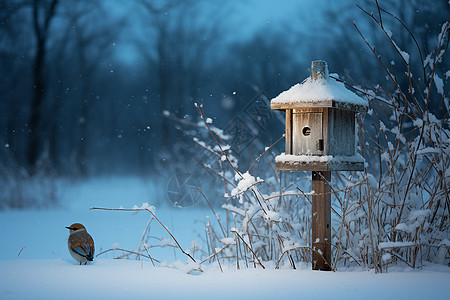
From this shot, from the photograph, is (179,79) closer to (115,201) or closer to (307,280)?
(115,201)

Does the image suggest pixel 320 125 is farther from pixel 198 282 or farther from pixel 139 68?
pixel 139 68

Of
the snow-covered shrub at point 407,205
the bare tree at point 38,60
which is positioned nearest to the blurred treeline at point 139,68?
the bare tree at point 38,60

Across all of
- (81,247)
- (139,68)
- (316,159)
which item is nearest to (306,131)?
(316,159)

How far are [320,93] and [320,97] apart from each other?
5cm

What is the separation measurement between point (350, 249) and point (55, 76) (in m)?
16.1

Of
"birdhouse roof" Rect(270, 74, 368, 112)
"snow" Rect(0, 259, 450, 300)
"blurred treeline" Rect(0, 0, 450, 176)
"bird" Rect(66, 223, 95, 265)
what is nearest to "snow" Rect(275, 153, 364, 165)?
"birdhouse roof" Rect(270, 74, 368, 112)

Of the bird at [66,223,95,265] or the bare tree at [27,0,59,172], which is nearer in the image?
the bird at [66,223,95,265]

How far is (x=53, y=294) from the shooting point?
2.64 meters

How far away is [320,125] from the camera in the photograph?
325cm

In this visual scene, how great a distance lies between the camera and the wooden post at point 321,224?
3.22 metres

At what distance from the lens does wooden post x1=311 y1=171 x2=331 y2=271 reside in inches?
127

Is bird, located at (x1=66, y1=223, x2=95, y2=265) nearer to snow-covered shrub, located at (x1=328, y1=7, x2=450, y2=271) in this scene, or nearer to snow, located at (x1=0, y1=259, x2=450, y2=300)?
snow, located at (x1=0, y1=259, x2=450, y2=300)

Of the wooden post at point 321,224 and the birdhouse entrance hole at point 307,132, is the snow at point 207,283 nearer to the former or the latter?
the wooden post at point 321,224

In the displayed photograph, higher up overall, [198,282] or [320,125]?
[320,125]
